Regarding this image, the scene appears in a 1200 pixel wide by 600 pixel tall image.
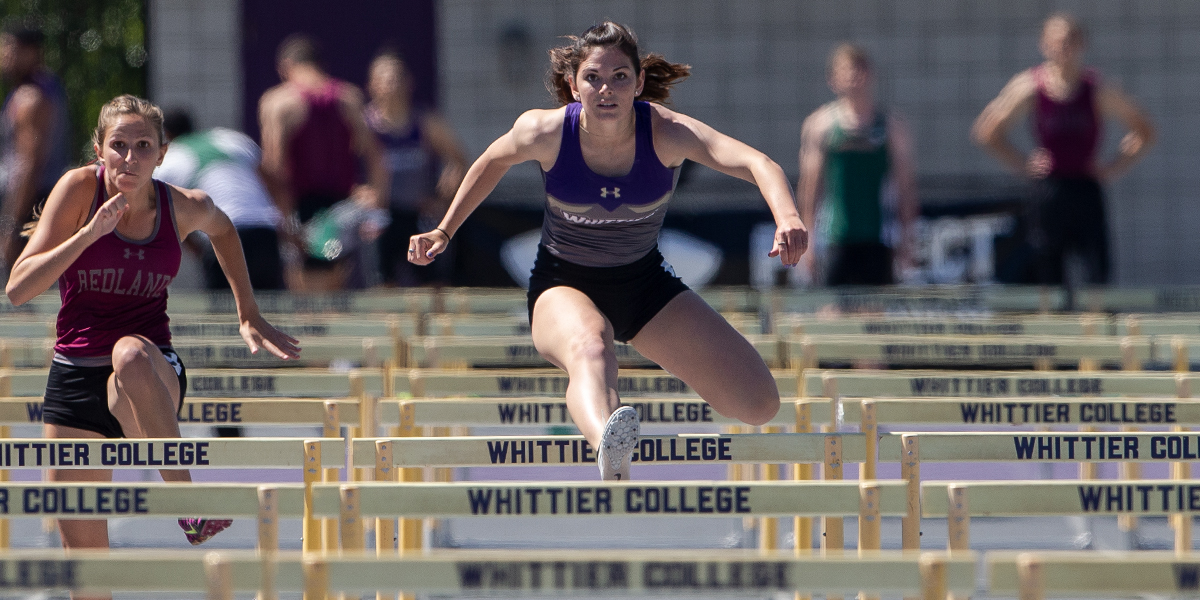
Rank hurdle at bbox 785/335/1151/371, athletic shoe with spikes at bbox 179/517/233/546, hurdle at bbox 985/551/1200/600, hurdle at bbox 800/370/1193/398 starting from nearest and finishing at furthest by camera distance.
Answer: hurdle at bbox 985/551/1200/600
athletic shoe with spikes at bbox 179/517/233/546
hurdle at bbox 800/370/1193/398
hurdle at bbox 785/335/1151/371

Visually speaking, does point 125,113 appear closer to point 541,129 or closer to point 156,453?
point 156,453

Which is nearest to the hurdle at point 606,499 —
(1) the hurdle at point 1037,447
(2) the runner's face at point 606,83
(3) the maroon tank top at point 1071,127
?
(1) the hurdle at point 1037,447

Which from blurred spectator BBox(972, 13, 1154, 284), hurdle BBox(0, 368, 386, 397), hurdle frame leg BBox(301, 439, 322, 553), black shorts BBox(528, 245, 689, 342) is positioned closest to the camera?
hurdle frame leg BBox(301, 439, 322, 553)

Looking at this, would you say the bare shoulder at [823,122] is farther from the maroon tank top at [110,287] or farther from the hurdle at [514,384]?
the maroon tank top at [110,287]

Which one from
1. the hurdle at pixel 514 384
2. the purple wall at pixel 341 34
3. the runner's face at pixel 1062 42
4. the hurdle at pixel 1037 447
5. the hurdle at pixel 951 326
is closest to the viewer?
the hurdle at pixel 1037 447

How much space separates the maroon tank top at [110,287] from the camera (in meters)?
4.36

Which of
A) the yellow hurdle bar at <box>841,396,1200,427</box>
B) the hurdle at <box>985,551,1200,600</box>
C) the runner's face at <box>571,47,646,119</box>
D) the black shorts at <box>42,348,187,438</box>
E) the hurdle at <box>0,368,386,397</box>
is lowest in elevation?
the hurdle at <box>985,551,1200,600</box>

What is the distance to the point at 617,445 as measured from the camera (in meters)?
3.81

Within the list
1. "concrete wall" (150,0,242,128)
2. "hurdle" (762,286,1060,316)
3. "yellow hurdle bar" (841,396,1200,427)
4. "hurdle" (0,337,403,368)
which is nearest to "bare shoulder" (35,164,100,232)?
"hurdle" (0,337,403,368)

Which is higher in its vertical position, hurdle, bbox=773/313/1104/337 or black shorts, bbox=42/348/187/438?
hurdle, bbox=773/313/1104/337

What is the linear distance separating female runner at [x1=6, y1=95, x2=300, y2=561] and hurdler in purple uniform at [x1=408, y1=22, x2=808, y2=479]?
0.85 m

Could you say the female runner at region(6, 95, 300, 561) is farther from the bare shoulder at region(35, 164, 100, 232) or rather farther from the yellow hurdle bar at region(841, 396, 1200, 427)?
the yellow hurdle bar at region(841, 396, 1200, 427)

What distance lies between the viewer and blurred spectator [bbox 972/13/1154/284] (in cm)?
805

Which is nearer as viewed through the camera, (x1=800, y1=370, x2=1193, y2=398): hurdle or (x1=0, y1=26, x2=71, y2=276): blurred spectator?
(x1=800, y1=370, x2=1193, y2=398): hurdle
